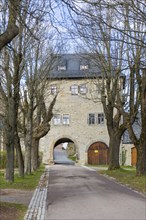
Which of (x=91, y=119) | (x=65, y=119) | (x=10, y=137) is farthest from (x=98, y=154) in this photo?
(x=10, y=137)

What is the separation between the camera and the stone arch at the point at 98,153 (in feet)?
172

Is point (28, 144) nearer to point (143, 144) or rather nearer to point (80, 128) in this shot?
point (143, 144)

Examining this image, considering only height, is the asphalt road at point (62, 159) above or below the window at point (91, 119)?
below

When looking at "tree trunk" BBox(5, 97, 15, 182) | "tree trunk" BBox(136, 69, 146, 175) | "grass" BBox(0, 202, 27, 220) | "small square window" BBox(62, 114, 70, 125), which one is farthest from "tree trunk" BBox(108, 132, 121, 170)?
"small square window" BBox(62, 114, 70, 125)

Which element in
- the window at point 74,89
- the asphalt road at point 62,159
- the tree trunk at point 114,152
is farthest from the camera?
the asphalt road at point 62,159

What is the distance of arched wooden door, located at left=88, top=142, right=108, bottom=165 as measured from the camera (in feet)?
172

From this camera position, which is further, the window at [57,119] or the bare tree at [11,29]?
the window at [57,119]

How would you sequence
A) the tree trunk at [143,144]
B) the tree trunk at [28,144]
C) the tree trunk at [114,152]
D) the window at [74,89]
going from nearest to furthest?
the tree trunk at [143,144] < the tree trunk at [28,144] < the tree trunk at [114,152] < the window at [74,89]

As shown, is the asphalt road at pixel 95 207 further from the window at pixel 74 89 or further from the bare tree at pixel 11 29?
the window at pixel 74 89

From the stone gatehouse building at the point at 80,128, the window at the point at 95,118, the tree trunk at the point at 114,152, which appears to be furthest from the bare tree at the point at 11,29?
the window at the point at 95,118

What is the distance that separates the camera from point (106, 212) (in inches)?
394

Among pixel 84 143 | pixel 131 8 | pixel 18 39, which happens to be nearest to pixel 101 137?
pixel 84 143

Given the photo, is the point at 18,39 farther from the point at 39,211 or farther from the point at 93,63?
the point at 39,211

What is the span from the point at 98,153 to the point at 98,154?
13cm
